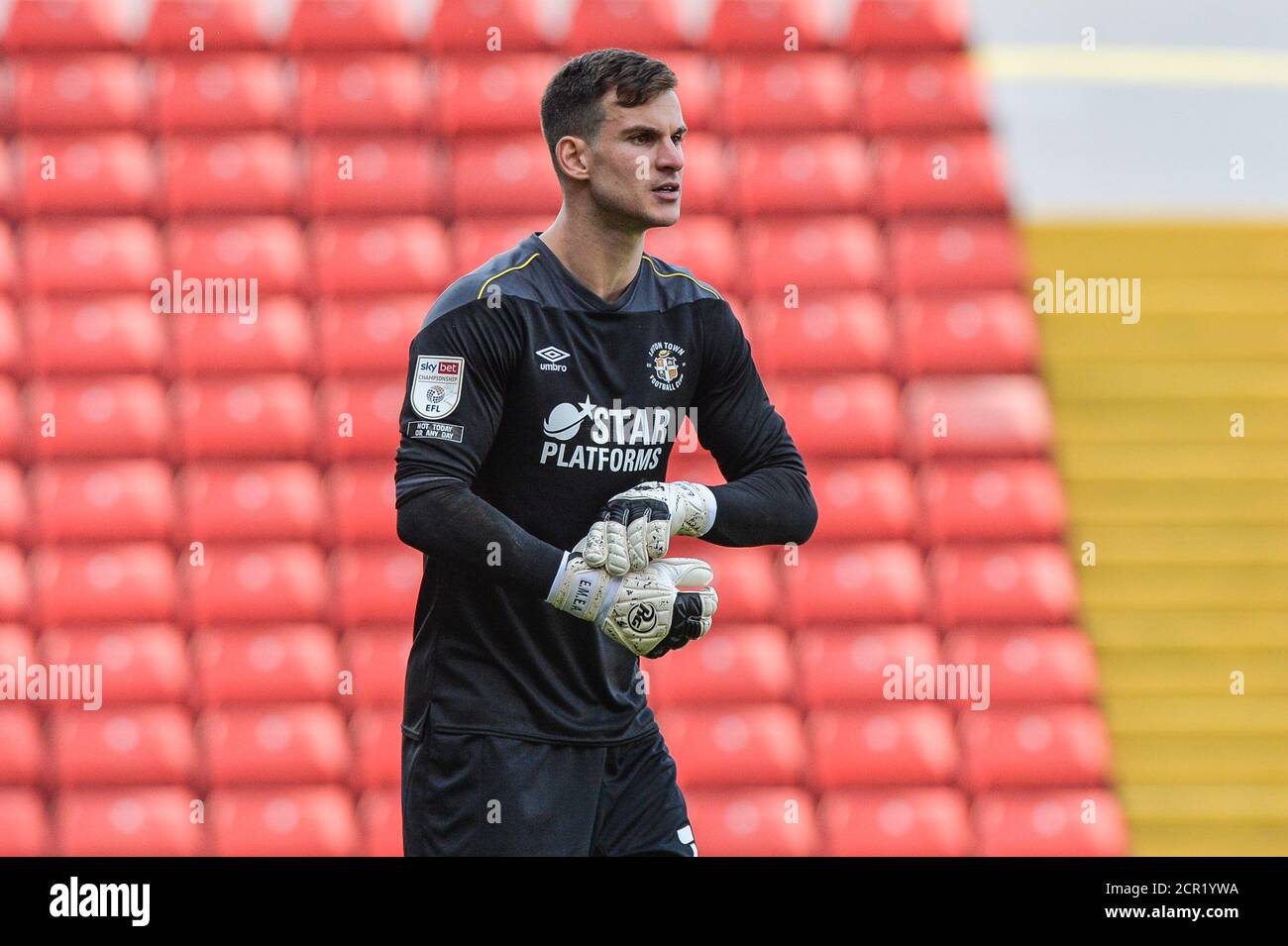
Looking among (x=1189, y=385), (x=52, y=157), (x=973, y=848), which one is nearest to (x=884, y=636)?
(x=973, y=848)

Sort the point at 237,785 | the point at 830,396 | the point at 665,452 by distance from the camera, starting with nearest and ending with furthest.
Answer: the point at 665,452, the point at 237,785, the point at 830,396

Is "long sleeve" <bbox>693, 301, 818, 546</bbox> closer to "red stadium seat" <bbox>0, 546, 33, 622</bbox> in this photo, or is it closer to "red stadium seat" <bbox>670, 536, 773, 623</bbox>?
"red stadium seat" <bbox>670, 536, 773, 623</bbox>

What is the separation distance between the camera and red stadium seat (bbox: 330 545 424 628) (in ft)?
13.9

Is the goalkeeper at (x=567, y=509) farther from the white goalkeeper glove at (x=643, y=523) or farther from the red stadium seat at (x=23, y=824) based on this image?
the red stadium seat at (x=23, y=824)

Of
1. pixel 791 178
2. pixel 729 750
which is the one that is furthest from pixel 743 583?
pixel 791 178

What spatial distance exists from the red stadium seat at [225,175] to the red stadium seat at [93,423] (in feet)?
2.07

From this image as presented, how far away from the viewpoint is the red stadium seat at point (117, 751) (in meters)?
4.11

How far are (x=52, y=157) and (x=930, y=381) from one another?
2.83 meters

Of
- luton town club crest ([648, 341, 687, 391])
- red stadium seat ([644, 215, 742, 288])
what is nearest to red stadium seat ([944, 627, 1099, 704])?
red stadium seat ([644, 215, 742, 288])

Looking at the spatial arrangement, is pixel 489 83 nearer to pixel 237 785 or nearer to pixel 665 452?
pixel 237 785

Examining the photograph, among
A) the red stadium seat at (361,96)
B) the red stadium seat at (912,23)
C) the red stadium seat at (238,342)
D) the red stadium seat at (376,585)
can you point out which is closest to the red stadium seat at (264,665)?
the red stadium seat at (376,585)

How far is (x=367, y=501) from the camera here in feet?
14.1

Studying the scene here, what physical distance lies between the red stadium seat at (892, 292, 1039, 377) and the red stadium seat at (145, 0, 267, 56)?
89.6 inches

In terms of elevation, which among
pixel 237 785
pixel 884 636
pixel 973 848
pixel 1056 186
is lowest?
pixel 973 848
